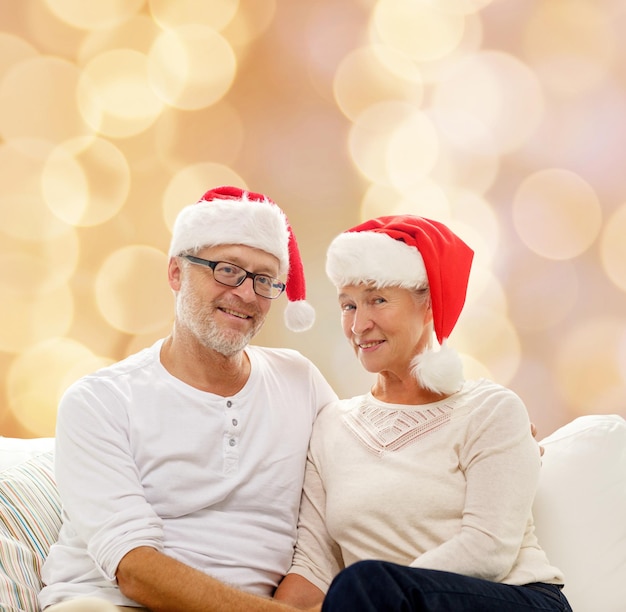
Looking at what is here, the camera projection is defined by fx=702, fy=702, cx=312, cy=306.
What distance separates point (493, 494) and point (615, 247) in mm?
1486

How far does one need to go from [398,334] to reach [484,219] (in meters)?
1.14

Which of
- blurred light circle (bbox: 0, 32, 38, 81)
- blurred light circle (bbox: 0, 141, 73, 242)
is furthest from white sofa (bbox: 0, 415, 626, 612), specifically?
blurred light circle (bbox: 0, 32, 38, 81)

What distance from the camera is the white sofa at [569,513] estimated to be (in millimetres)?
1731

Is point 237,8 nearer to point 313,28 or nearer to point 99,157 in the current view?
point 313,28

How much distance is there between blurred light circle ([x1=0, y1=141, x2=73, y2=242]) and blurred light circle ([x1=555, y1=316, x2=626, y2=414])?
2021 millimetres

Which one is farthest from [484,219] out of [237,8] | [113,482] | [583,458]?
[113,482]

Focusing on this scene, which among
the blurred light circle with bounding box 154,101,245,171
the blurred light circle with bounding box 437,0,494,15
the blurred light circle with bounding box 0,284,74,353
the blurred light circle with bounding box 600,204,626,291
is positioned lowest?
the blurred light circle with bounding box 0,284,74,353

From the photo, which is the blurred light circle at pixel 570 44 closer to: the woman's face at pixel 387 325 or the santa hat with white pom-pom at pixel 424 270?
the santa hat with white pom-pom at pixel 424 270

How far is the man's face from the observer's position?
1.83 meters

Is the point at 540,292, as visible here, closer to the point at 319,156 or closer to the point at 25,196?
the point at 319,156

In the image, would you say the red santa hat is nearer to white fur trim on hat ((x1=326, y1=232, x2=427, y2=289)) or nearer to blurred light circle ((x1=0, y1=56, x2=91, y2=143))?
white fur trim on hat ((x1=326, y1=232, x2=427, y2=289))

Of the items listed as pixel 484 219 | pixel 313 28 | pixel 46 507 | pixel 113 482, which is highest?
pixel 313 28

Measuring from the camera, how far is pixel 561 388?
2.68 metres

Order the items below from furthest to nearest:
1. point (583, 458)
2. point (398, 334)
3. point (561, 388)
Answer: point (561, 388), point (583, 458), point (398, 334)
